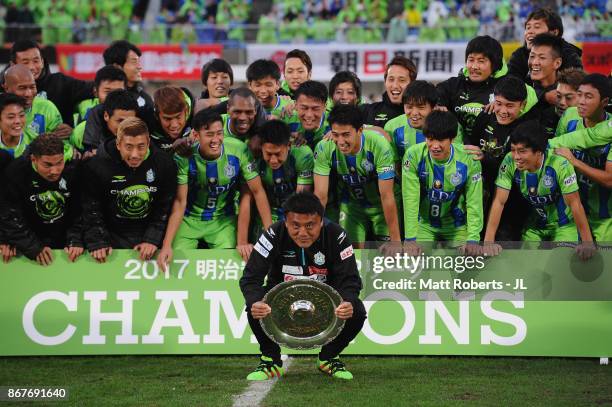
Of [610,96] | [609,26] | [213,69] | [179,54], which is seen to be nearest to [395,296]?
[610,96]

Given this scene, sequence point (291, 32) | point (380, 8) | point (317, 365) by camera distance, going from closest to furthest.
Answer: point (317, 365)
point (291, 32)
point (380, 8)

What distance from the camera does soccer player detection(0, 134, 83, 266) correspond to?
7.62 meters

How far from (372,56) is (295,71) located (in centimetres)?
1365

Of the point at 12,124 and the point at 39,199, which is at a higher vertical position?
the point at 12,124

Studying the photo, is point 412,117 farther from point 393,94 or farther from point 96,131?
point 96,131

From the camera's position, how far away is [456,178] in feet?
26.0

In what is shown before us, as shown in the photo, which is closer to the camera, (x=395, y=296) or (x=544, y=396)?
(x=544, y=396)

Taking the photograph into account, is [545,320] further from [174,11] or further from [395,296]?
[174,11]

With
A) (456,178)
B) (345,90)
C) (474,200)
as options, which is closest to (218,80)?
(345,90)

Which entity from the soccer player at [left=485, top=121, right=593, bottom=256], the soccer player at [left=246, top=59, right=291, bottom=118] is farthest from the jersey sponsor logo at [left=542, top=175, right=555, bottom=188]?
the soccer player at [left=246, top=59, right=291, bottom=118]

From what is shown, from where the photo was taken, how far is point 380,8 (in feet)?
82.8

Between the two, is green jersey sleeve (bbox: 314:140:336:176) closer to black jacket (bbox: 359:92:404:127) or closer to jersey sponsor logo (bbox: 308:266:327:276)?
black jacket (bbox: 359:92:404:127)

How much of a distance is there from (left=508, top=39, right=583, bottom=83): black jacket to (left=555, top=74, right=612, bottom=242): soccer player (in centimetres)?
99

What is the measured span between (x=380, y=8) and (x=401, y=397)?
66.1ft
